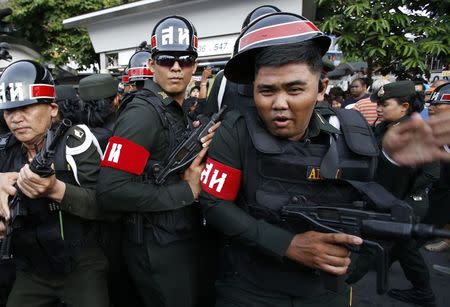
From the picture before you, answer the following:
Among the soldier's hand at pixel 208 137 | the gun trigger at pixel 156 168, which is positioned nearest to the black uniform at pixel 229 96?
the soldier's hand at pixel 208 137

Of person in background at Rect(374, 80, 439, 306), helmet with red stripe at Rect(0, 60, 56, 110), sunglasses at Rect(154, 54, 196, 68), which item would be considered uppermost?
sunglasses at Rect(154, 54, 196, 68)

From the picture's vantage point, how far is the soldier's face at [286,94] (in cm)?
142

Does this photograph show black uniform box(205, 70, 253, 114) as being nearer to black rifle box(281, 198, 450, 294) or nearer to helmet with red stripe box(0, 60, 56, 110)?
black rifle box(281, 198, 450, 294)

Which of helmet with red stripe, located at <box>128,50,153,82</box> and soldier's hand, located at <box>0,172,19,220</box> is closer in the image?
soldier's hand, located at <box>0,172,19,220</box>

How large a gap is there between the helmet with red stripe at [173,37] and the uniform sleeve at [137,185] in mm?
534

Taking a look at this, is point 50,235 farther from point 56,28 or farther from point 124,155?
point 56,28

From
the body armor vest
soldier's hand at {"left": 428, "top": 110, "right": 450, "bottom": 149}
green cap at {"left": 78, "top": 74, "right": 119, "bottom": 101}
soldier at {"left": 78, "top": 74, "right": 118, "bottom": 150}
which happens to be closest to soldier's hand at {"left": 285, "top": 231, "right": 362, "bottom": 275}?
soldier's hand at {"left": 428, "top": 110, "right": 450, "bottom": 149}

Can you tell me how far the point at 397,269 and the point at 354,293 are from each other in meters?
0.99

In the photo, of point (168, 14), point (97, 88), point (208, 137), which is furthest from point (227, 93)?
point (168, 14)

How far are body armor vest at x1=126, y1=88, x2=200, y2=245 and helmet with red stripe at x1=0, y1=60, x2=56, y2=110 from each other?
520 millimetres

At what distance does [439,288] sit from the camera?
394 centimetres

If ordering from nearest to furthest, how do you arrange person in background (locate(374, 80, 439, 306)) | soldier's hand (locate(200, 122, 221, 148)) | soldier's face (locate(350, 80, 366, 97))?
soldier's hand (locate(200, 122, 221, 148)) < person in background (locate(374, 80, 439, 306)) < soldier's face (locate(350, 80, 366, 97))

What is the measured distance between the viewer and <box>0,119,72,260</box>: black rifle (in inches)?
65.2

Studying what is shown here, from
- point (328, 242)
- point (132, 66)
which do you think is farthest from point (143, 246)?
point (132, 66)
